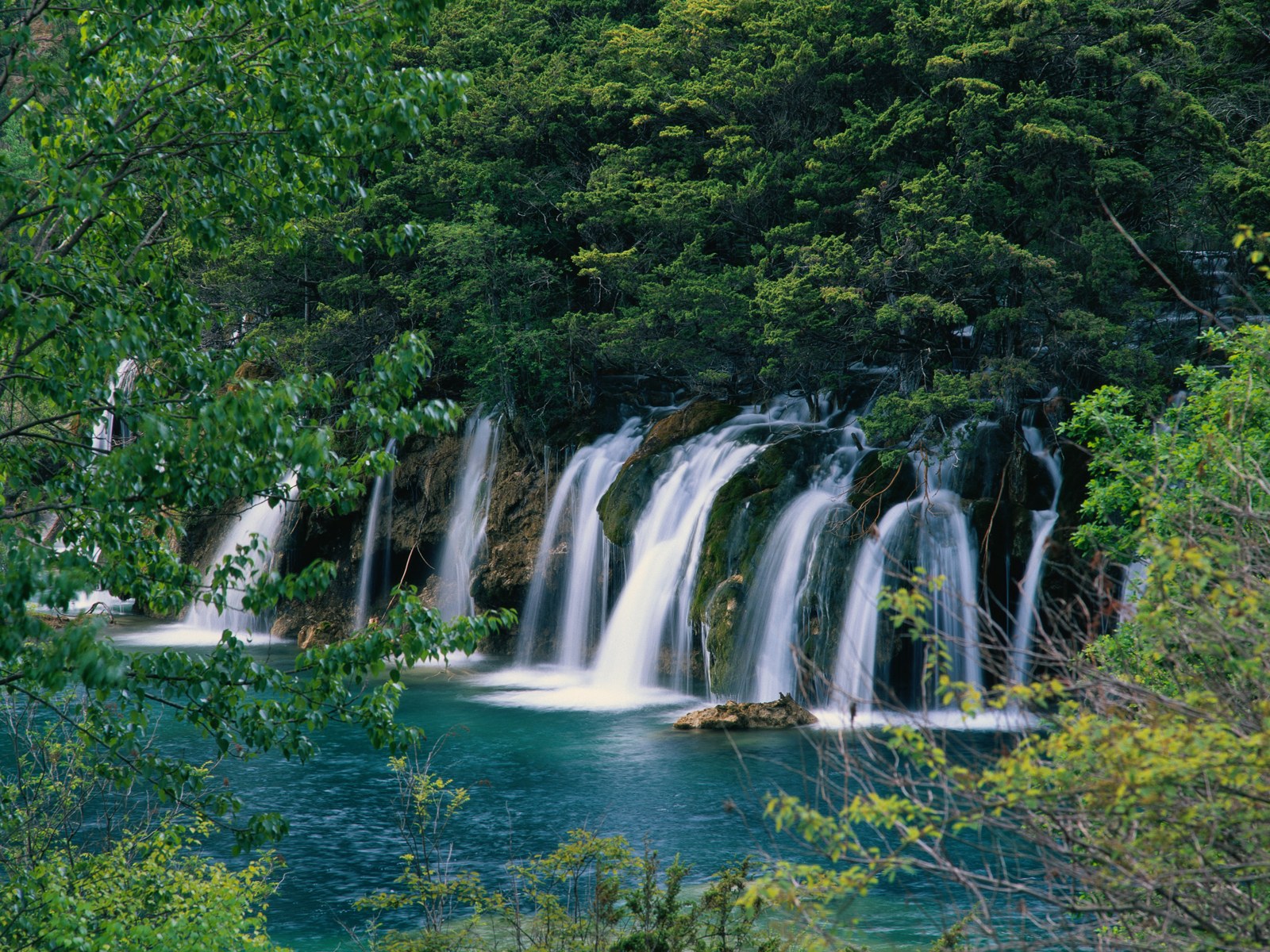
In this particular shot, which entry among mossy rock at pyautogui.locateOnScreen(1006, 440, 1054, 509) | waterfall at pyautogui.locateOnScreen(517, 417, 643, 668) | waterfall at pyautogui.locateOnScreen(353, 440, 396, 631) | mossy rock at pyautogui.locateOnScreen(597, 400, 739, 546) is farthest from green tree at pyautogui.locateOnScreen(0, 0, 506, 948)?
waterfall at pyautogui.locateOnScreen(353, 440, 396, 631)

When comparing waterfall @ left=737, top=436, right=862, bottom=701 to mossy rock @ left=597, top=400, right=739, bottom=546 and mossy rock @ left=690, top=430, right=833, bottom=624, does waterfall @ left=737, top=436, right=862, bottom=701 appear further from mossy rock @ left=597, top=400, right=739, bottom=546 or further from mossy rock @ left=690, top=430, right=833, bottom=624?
mossy rock @ left=597, top=400, right=739, bottom=546

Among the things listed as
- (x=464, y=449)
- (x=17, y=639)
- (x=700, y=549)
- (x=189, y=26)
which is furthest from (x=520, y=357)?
(x=17, y=639)

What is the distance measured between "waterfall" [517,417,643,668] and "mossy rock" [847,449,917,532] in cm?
593

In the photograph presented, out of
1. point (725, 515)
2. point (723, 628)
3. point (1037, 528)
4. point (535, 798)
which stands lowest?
point (535, 798)

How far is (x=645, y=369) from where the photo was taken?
27.4m

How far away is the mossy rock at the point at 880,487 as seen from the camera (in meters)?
19.0

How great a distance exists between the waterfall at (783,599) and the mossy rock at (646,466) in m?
3.47

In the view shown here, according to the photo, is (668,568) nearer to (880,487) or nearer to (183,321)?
(880,487)

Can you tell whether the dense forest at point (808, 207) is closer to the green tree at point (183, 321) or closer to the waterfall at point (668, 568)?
the waterfall at point (668, 568)

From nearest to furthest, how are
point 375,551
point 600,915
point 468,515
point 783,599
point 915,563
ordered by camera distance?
point 600,915
point 915,563
point 783,599
point 468,515
point 375,551

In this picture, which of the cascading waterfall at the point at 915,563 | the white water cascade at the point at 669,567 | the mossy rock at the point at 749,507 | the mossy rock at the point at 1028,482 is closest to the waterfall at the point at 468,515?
the white water cascade at the point at 669,567

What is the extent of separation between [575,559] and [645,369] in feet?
18.2

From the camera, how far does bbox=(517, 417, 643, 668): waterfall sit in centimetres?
2361

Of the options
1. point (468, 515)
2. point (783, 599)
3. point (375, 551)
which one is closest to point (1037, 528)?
point (783, 599)
